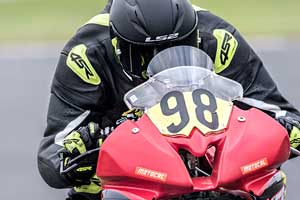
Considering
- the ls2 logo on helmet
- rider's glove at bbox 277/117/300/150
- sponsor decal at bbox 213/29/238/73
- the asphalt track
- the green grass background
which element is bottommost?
the green grass background

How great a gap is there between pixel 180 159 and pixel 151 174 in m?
0.12

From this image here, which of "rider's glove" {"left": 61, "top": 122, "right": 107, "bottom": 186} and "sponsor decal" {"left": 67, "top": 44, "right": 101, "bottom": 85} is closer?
"rider's glove" {"left": 61, "top": 122, "right": 107, "bottom": 186}

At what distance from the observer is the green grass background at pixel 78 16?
16.7 meters

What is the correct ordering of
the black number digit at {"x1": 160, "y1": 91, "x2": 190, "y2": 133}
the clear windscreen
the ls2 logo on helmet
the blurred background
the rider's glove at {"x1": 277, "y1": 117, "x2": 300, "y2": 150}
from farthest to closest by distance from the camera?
the blurred background
the rider's glove at {"x1": 277, "y1": 117, "x2": 300, "y2": 150}
the ls2 logo on helmet
the clear windscreen
the black number digit at {"x1": 160, "y1": 91, "x2": 190, "y2": 133}

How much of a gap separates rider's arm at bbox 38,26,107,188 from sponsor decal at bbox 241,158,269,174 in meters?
1.41

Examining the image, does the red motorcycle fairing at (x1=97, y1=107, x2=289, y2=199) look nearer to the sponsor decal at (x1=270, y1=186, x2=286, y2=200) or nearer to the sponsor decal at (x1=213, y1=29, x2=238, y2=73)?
the sponsor decal at (x1=270, y1=186, x2=286, y2=200)

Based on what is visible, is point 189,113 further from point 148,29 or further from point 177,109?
point 148,29

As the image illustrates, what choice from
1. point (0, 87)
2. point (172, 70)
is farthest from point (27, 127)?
point (172, 70)

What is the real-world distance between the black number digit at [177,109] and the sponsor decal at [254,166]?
10.4 inches

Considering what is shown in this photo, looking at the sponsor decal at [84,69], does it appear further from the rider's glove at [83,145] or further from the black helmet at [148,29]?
the rider's glove at [83,145]

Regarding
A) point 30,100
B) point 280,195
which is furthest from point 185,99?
point 30,100

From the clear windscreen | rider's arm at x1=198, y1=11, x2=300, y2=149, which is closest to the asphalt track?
rider's arm at x1=198, y1=11, x2=300, y2=149

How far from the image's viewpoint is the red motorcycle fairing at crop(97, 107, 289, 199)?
11.5 feet

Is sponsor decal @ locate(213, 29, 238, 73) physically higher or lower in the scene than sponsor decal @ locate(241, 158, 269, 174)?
lower
